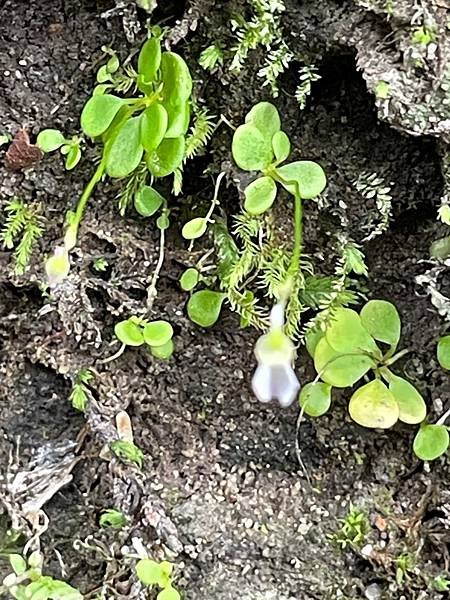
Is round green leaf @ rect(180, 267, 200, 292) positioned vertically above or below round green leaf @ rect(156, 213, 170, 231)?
below

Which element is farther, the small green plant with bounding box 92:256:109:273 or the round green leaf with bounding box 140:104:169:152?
the small green plant with bounding box 92:256:109:273

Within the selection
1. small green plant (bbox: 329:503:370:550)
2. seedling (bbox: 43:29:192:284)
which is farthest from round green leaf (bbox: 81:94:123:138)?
small green plant (bbox: 329:503:370:550)

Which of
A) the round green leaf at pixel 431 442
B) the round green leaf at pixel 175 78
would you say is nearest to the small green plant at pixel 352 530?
the round green leaf at pixel 431 442

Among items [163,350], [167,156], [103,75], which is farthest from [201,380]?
[103,75]

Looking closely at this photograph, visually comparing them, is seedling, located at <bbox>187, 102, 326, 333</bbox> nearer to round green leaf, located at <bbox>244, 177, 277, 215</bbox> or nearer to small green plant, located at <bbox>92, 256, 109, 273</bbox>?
round green leaf, located at <bbox>244, 177, 277, 215</bbox>

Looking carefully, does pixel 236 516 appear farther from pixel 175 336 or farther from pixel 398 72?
pixel 398 72

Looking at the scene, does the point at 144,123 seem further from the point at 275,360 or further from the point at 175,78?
the point at 275,360

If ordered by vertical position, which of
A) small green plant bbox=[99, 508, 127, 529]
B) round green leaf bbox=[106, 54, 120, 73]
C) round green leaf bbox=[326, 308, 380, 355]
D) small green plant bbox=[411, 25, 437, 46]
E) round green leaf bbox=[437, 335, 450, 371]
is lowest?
small green plant bbox=[99, 508, 127, 529]

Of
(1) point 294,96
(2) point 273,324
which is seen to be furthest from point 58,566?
(1) point 294,96
